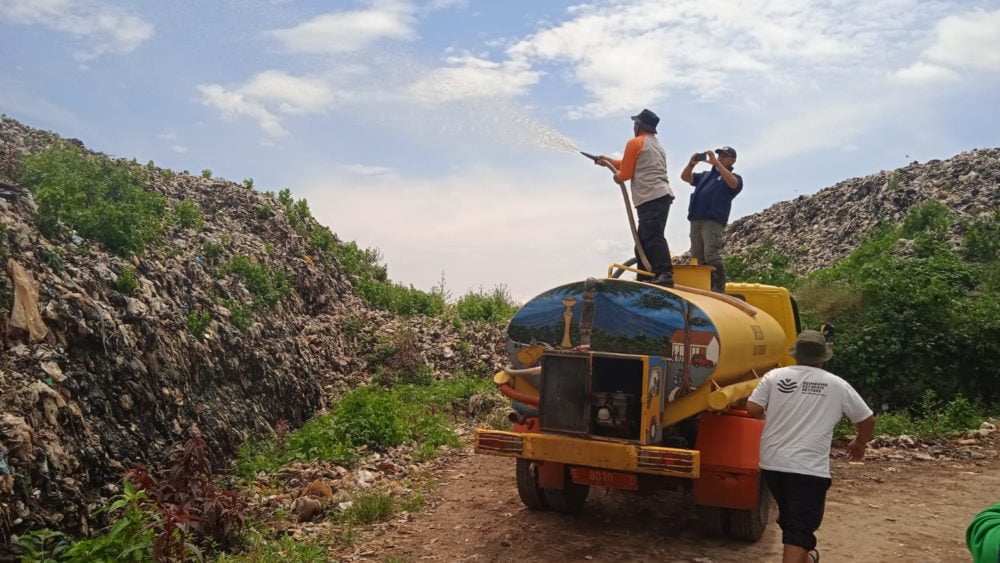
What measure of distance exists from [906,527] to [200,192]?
11.9 meters

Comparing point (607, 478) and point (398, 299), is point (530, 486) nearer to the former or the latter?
point (607, 478)

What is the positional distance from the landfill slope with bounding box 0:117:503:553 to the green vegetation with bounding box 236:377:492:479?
1.26ft

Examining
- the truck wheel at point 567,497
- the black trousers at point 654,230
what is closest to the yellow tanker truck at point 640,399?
the truck wheel at point 567,497

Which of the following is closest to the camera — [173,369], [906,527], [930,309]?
[906,527]

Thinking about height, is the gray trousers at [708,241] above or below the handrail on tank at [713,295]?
above

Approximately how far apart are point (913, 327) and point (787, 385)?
751 centimetres

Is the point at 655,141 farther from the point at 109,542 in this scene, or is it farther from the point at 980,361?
the point at 980,361

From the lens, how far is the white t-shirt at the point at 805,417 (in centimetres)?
446

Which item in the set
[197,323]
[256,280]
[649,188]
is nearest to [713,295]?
[649,188]

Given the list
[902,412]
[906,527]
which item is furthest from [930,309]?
[906,527]

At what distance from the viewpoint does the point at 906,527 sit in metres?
6.41

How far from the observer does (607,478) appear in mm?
5570

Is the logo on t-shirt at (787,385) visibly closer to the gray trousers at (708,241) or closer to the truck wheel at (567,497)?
the truck wheel at (567,497)

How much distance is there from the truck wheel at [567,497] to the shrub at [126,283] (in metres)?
4.92
